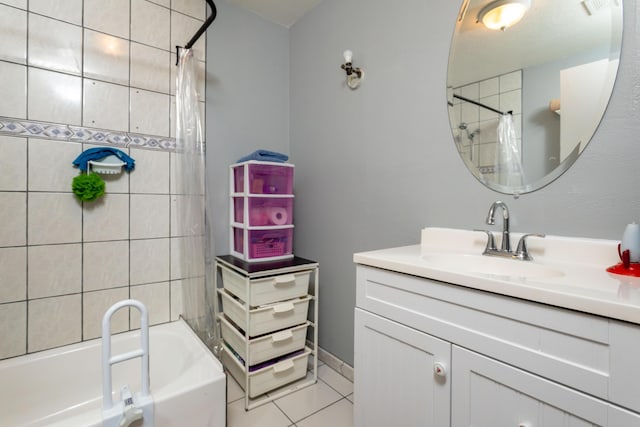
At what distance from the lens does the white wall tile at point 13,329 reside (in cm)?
136

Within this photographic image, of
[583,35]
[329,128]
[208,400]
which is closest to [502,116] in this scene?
[583,35]

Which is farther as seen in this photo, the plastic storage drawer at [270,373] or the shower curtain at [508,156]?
the plastic storage drawer at [270,373]

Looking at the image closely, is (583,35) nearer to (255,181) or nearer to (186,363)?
(255,181)

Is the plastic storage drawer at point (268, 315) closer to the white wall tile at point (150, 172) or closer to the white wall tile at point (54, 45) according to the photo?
the white wall tile at point (150, 172)

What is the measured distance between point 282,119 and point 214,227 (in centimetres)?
96

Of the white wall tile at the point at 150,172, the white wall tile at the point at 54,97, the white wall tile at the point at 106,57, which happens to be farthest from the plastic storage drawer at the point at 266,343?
the white wall tile at the point at 106,57

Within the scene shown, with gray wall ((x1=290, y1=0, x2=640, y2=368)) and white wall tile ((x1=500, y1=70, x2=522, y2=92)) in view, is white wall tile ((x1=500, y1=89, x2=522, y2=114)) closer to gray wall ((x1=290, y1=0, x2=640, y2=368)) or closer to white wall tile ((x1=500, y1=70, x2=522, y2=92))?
white wall tile ((x1=500, y1=70, x2=522, y2=92))

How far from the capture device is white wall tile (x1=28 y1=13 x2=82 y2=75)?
1390 millimetres

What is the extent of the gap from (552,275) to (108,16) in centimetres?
232

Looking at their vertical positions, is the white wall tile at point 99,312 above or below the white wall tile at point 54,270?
below

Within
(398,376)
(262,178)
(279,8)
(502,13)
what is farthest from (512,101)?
(279,8)

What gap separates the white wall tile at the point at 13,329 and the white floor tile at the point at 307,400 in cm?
128

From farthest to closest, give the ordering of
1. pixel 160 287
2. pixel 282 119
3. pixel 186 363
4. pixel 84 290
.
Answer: pixel 282 119 < pixel 160 287 < pixel 84 290 < pixel 186 363

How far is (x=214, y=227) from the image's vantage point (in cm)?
194
